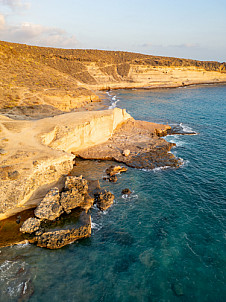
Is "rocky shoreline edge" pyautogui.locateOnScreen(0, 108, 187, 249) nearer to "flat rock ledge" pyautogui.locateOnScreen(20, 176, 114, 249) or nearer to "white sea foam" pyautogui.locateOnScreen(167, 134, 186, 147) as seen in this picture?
"flat rock ledge" pyautogui.locateOnScreen(20, 176, 114, 249)

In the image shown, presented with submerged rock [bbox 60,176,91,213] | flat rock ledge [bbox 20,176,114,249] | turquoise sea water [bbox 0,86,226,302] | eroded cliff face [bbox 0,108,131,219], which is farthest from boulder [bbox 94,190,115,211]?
eroded cliff face [bbox 0,108,131,219]

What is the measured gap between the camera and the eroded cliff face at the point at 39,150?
2144 cm

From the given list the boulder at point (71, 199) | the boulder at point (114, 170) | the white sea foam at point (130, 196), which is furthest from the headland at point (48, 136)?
the white sea foam at point (130, 196)

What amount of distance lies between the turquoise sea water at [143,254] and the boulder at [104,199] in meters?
0.63

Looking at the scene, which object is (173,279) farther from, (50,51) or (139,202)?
(50,51)

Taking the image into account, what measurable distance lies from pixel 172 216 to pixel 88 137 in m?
21.1

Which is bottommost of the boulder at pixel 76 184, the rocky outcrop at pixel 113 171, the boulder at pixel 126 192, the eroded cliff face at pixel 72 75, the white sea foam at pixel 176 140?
the boulder at pixel 126 192

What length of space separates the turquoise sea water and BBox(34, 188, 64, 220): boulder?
327 centimetres

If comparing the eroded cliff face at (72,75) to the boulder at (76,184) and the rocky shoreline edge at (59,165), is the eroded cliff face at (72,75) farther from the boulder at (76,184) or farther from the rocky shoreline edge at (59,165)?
the boulder at (76,184)

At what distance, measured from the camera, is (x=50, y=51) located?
380 ft

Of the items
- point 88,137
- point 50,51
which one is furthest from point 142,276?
point 50,51

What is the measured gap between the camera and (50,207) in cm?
2119

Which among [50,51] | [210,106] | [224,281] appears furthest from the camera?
[50,51]

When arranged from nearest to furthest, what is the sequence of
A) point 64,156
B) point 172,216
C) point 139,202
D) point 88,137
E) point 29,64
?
point 172,216, point 139,202, point 64,156, point 88,137, point 29,64
